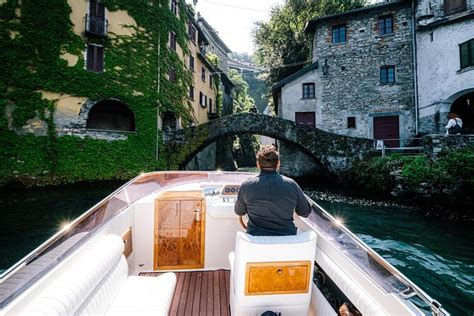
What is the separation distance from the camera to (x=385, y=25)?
15867 mm

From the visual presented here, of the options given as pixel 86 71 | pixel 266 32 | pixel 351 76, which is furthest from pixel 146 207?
pixel 266 32

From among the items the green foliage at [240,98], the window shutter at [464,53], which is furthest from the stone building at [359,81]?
the green foliage at [240,98]

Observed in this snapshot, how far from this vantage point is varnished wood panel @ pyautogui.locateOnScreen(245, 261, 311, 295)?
180cm

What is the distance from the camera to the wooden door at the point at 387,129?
15471 millimetres

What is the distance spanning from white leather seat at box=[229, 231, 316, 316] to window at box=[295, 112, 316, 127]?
53.6ft

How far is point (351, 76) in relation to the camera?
1648 cm

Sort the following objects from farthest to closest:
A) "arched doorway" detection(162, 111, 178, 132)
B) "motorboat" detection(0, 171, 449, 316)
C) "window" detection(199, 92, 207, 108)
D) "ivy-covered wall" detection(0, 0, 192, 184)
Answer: "window" detection(199, 92, 207, 108), "arched doorway" detection(162, 111, 178, 132), "ivy-covered wall" detection(0, 0, 192, 184), "motorboat" detection(0, 171, 449, 316)

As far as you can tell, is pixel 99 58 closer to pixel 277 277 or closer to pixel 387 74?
pixel 277 277

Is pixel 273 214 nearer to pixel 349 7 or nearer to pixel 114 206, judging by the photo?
pixel 114 206

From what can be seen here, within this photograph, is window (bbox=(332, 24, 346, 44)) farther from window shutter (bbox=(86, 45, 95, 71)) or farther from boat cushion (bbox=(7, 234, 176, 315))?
boat cushion (bbox=(7, 234, 176, 315))

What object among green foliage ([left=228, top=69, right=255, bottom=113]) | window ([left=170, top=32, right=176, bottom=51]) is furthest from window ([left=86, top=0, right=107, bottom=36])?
green foliage ([left=228, top=69, right=255, bottom=113])

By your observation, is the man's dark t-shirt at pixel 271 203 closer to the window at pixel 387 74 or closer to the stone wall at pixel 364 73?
the stone wall at pixel 364 73

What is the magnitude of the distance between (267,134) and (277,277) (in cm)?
1243

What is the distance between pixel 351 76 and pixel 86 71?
16.1 metres
